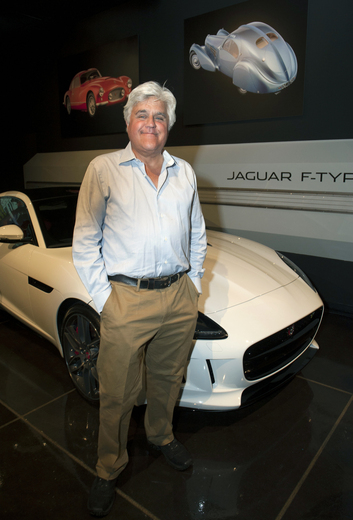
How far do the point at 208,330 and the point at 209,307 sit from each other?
16cm

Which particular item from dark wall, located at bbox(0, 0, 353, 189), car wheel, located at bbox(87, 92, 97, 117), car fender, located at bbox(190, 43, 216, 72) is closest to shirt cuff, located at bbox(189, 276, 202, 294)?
dark wall, located at bbox(0, 0, 353, 189)

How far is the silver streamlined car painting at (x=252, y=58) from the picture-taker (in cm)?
392

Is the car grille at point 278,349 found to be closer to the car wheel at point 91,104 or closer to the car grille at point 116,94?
the car grille at point 116,94

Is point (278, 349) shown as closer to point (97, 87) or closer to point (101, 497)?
point (101, 497)

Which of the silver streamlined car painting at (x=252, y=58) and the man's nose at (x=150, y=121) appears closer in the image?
the man's nose at (x=150, y=121)

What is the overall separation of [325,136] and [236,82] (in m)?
1.25

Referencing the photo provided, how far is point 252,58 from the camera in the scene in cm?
414

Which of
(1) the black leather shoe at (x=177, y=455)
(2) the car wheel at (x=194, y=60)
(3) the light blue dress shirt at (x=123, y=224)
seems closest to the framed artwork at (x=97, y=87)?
(2) the car wheel at (x=194, y=60)

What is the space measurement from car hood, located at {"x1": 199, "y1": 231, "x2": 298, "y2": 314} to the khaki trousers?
0.99ft

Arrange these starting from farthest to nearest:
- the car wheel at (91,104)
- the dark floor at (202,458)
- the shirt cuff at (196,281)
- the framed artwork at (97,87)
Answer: the car wheel at (91,104)
the framed artwork at (97,87)
the shirt cuff at (196,281)
the dark floor at (202,458)

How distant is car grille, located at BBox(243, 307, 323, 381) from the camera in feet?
6.04

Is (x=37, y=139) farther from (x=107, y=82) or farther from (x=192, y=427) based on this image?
(x=192, y=427)

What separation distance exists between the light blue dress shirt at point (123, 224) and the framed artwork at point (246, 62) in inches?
119

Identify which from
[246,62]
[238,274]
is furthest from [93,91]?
[238,274]
